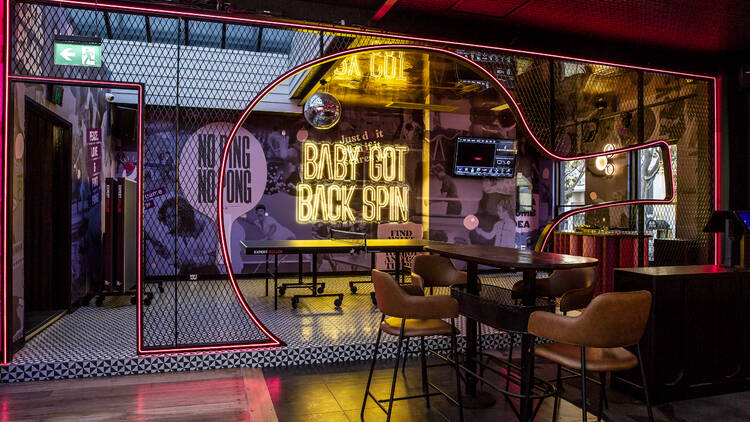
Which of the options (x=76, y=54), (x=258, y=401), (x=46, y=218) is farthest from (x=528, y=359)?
(x=46, y=218)

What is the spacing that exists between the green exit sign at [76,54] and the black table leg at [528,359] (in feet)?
11.3

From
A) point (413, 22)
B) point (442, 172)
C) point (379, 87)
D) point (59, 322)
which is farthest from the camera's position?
point (442, 172)

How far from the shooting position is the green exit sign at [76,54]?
3758 mm

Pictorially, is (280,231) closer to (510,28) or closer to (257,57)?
(257,57)

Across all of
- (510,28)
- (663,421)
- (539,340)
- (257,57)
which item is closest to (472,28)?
(510,28)

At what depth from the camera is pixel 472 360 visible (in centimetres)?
338

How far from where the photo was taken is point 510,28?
484 centimetres

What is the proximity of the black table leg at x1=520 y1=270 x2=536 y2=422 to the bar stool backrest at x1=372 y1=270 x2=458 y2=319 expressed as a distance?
1.50 feet

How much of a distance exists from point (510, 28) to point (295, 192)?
4.83m

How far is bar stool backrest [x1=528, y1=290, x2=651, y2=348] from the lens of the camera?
243 centimetres

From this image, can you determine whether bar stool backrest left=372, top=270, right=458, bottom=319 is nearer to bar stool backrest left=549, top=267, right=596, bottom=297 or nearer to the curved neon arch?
bar stool backrest left=549, top=267, right=596, bottom=297

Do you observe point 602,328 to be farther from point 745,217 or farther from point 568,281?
point 745,217

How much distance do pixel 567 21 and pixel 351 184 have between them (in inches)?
188

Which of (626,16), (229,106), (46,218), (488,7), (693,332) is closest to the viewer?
(693,332)
